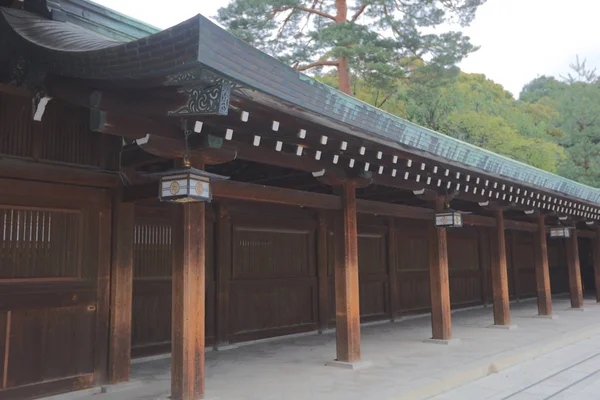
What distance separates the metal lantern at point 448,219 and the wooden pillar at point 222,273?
3539 millimetres

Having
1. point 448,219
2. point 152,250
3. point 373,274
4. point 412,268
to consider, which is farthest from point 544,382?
point 412,268

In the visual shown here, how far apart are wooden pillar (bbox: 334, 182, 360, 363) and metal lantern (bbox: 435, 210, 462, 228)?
2148 millimetres

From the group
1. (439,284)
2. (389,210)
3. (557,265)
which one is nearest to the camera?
(389,210)

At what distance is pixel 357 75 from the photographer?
66.9 feet

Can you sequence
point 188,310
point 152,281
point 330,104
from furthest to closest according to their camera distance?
point 152,281 → point 330,104 → point 188,310

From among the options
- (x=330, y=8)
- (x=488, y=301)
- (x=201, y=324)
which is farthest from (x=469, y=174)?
(x=330, y=8)

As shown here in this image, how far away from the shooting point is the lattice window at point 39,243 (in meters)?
4.91

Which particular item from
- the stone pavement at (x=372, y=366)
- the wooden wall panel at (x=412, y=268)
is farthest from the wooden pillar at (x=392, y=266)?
the stone pavement at (x=372, y=366)

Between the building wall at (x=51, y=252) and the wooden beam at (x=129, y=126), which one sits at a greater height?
the wooden beam at (x=129, y=126)

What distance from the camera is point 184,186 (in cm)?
432

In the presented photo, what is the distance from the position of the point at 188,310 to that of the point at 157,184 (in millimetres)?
1368

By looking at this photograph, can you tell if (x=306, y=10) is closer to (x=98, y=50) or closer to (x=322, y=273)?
(x=322, y=273)

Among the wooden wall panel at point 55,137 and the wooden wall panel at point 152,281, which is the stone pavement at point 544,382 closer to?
the wooden wall panel at point 152,281

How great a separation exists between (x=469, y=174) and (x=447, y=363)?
2941 millimetres
